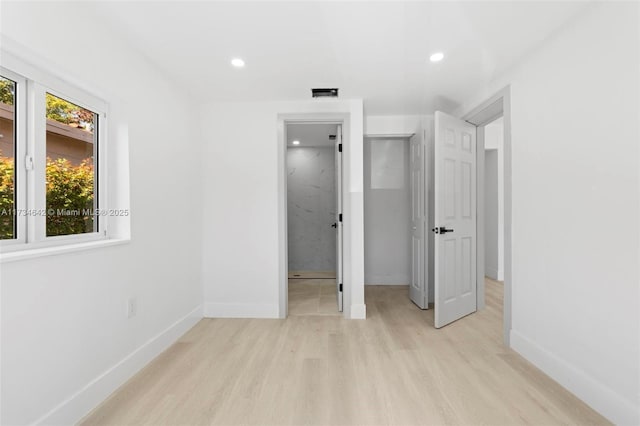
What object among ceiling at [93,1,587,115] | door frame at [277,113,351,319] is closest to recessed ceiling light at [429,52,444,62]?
ceiling at [93,1,587,115]

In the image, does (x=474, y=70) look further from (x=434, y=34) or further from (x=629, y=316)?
(x=629, y=316)

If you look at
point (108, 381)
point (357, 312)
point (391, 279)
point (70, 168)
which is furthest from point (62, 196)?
point (391, 279)

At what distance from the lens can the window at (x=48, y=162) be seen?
1.44 m

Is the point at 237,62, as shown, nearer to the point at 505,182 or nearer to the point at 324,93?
the point at 324,93

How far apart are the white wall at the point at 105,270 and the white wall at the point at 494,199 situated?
4.18 meters

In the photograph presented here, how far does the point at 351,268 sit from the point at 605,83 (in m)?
2.29

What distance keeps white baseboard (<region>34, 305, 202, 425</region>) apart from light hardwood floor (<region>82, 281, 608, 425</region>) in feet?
0.17

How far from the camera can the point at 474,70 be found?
243 cm

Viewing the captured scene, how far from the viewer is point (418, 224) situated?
3572 millimetres

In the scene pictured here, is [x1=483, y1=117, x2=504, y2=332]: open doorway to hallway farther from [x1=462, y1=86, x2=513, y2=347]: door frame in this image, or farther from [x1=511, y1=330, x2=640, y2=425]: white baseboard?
[x1=511, y1=330, x2=640, y2=425]: white baseboard

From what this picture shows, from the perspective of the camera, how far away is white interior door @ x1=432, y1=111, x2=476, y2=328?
2.82 metres

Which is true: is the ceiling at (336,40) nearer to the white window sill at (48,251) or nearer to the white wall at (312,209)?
the white window sill at (48,251)

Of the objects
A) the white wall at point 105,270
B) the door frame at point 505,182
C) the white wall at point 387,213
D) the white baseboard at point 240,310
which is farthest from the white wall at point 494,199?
the white wall at point 105,270

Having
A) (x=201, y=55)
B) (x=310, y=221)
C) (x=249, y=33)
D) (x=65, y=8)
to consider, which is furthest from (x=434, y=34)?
(x=310, y=221)
